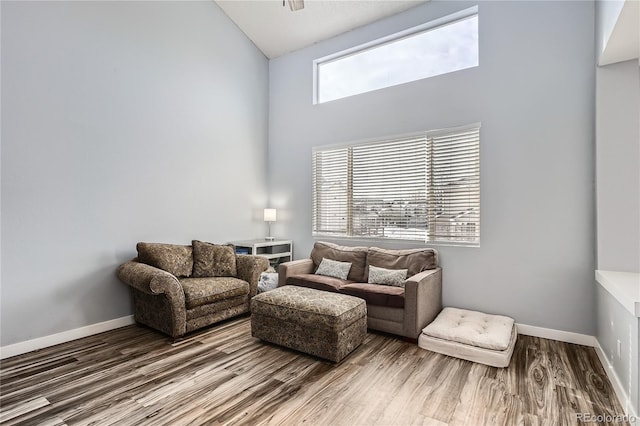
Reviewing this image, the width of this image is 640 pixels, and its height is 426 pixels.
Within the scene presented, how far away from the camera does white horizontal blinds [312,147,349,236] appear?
4.71m

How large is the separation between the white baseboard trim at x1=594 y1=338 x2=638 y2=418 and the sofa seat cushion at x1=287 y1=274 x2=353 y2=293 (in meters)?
2.33

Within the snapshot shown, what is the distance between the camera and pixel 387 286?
3566 mm

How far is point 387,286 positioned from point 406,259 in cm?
43

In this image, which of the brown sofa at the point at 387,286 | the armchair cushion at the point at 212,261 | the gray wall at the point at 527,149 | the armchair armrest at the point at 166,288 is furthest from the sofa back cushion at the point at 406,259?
the armchair armrest at the point at 166,288

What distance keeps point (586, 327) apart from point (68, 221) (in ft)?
17.0

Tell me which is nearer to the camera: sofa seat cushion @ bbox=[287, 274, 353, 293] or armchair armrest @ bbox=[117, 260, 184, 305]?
armchair armrest @ bbox=[117, 260, 184, 305]

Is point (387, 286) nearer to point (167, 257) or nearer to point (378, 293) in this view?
point (378, 293)

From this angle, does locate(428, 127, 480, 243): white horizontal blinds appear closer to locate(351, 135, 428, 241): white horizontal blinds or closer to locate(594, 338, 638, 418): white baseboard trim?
locate(351, 135, 428, 241): white horizontal blinds

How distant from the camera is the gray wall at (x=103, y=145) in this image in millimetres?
2877

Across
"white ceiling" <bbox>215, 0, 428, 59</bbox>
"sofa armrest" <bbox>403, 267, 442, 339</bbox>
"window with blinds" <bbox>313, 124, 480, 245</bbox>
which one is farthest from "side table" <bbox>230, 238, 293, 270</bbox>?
"white ceiling" <bbox>215, 0, 428, 59</bbox>

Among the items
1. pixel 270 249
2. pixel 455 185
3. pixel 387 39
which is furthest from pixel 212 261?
pixel 387 39

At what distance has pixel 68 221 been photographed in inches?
124

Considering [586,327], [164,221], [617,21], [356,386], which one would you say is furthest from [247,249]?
[617,21]

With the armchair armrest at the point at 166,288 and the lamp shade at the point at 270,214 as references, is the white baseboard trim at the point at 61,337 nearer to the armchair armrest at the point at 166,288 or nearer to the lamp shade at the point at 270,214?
the armchair armrest at the point at 166,288
